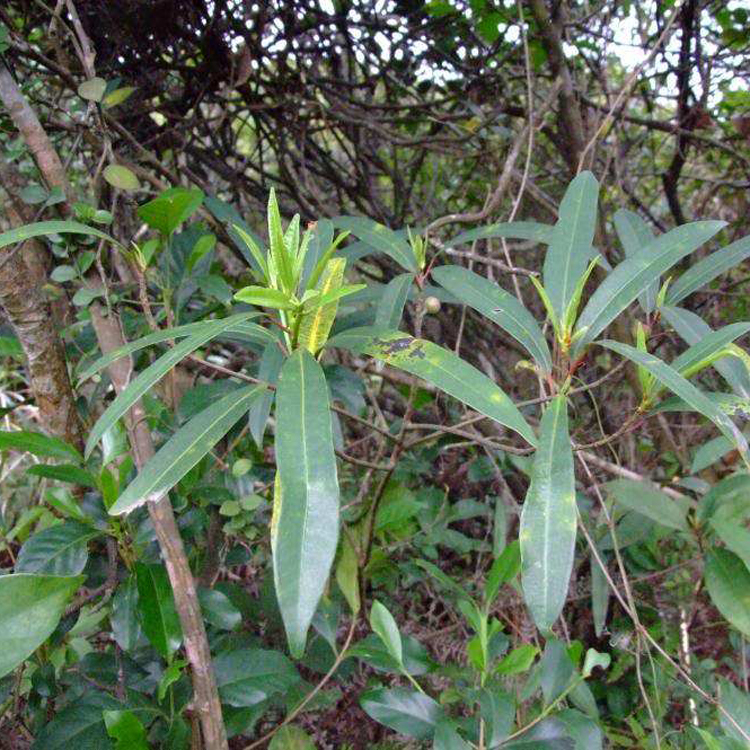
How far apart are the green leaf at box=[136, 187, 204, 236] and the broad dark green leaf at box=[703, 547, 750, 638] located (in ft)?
3.07

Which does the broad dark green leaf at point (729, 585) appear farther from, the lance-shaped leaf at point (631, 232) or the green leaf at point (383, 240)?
the green leaf at point (383, 240)

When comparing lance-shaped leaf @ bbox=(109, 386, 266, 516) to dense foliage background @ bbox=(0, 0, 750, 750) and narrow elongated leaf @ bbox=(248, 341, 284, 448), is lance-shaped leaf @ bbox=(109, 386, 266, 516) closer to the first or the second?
dense foliage background @ bbox=(0, 0, 750, 750)

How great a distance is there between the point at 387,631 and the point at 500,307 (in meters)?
0.46

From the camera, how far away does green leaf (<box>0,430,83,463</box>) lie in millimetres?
838

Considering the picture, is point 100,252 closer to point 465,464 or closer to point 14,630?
point 14,630

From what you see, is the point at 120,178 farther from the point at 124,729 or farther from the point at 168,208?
the point at 124,729

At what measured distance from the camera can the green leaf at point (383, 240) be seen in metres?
1.01

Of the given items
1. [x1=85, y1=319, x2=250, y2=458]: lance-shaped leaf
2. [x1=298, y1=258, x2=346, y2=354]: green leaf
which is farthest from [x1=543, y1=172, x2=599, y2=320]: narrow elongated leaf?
[x1=85, y1=319, x2=250, y2=458]: lance-shaped leaf

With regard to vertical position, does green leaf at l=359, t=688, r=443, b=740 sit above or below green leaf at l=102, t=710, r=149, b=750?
below

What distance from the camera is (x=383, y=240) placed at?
105 cm

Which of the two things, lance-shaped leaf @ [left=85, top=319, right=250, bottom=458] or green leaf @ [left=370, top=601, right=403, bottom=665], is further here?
green leaf @ [left=370, top=601, right=403, bottom=665]

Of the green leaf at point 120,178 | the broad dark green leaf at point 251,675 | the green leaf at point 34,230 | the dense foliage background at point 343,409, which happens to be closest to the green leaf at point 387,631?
the dense foliage background at point 343,409

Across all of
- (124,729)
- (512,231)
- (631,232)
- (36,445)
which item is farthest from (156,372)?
(631,232)

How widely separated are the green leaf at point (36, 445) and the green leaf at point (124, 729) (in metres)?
0.33
